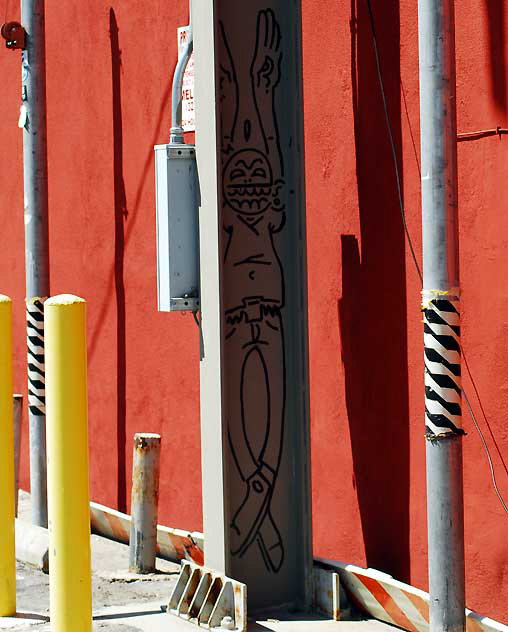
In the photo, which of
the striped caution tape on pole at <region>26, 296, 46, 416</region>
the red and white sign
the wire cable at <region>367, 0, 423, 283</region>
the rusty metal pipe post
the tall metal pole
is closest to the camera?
the tall metal pole

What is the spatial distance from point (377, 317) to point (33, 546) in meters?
2.87

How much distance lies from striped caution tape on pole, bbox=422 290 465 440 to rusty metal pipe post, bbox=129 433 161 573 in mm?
2815

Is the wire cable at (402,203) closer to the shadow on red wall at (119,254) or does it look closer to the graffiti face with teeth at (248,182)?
the graffiti face with teeth at (248,182)

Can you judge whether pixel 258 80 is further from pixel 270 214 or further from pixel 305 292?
pixel 305 292

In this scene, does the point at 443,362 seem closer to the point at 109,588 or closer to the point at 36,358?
the point at 109,588

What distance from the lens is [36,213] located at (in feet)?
31.4

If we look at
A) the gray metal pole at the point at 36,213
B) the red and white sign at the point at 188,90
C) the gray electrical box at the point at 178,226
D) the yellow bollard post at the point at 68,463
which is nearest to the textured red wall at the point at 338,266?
the red and white sign at the point at 188,90

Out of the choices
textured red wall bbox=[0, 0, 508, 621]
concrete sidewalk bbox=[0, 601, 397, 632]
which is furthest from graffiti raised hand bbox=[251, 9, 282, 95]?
concrete sidewalk bbox=[0, 601, 397, 632]

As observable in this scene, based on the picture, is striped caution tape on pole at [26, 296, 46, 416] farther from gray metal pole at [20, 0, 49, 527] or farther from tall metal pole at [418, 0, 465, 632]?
tall metal pole at [418, 0, 465, 632]

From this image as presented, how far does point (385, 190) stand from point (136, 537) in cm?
280

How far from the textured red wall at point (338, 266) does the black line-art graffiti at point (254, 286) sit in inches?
15.5

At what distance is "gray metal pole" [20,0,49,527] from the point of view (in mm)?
9562

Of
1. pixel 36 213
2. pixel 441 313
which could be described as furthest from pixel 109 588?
pixel 441 313

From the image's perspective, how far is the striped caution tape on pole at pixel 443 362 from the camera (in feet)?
19.4
